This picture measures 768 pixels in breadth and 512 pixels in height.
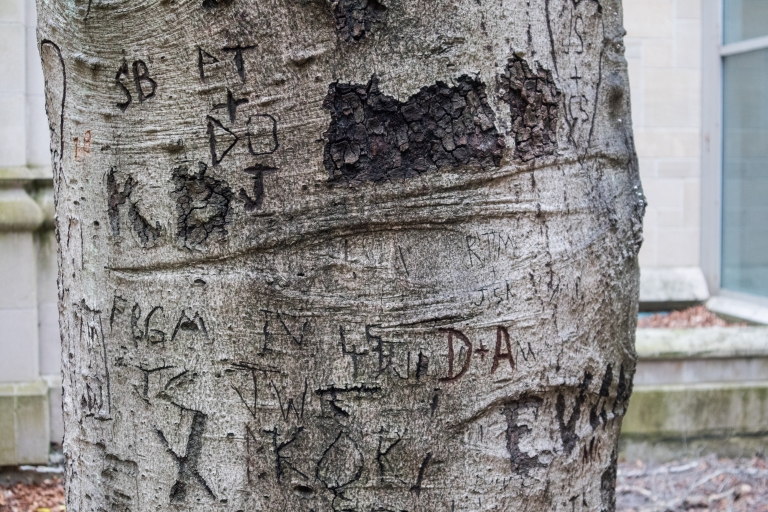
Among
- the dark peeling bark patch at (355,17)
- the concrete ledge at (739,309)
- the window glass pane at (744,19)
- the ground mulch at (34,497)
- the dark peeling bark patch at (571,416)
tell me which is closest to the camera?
the dark peeling bark patch at (355,17)

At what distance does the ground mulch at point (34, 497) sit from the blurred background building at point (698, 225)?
0.57 feet

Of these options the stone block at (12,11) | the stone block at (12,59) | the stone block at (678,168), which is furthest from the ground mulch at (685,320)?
the stone block at (12,11)

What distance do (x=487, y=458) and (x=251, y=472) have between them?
35 centimetres

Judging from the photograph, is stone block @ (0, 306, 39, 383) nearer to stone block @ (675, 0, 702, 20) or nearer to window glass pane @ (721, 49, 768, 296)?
window glass pane @ (721, 49, 768, 296)

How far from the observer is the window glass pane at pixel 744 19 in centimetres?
620

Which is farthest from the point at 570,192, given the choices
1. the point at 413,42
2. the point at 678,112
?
the point at 678,112

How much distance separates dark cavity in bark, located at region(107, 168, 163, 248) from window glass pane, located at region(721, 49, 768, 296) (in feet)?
20.3

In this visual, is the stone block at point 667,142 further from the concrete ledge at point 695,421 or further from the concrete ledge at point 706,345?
the concrete ledge at point 695,421

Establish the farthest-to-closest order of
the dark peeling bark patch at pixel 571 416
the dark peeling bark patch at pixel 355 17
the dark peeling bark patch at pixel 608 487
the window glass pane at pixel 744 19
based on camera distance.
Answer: the window glass pane at pixel 744 19 → the dark peeling bark patch at pixel 608 487 → the dark peeling bark patch at pixel 571 416 → the dark peeling bark patch at pixel 355 17

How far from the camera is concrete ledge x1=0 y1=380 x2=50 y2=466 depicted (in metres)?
4.59

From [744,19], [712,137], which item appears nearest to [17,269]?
[712,137]

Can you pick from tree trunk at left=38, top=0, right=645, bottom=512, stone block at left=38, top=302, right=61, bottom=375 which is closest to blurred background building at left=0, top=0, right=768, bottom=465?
stone block at left=38, top=302, right=61, bottom=375

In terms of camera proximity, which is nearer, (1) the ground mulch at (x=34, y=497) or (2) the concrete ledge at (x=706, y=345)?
(1) the ground mulch at (x=34, y=497)

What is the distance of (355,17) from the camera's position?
1043 mm
